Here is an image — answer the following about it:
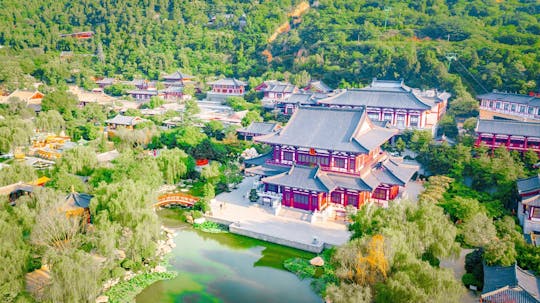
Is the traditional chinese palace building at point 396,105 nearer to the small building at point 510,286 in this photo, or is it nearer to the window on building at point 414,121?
the window on building at point 414,121

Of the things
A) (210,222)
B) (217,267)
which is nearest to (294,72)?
(210,222)

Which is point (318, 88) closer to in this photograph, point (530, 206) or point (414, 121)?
point (414, 121)

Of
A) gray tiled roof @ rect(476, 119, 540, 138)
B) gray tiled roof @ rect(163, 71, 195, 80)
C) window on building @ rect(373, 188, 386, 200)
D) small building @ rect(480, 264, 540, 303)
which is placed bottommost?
window on building @ rect(373, 188, 386, 200)

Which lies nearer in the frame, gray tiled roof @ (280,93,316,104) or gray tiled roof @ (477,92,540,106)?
gray tiled roof @ (477,92,540,106)

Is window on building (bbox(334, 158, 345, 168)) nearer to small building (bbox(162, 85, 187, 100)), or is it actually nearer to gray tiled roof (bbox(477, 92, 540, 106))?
gray tiled roof (bbox(477, 92, 540, 106))

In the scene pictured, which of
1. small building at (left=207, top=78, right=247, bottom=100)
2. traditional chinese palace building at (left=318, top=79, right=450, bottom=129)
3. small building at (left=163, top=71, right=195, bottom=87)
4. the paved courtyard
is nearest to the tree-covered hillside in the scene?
small building at (left=163, top=71, right=195, bottom=87)

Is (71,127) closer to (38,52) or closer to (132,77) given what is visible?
(132,77)
